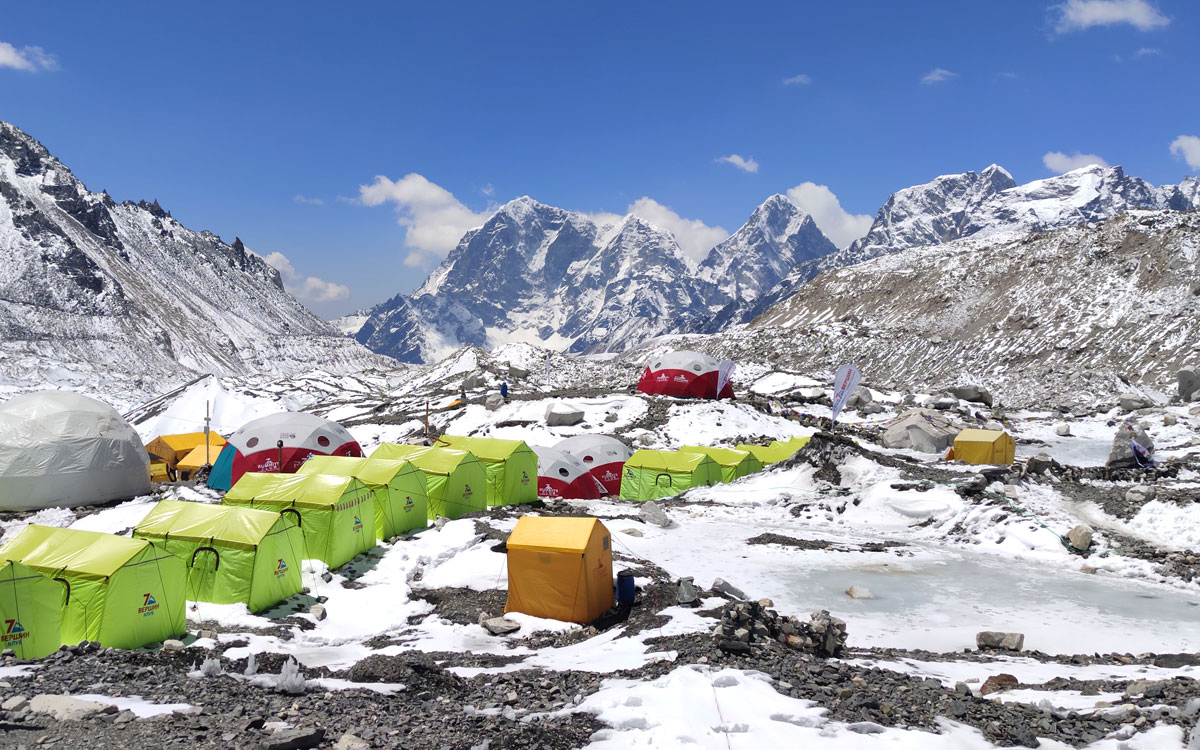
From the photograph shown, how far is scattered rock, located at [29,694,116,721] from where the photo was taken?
7098 millimetres

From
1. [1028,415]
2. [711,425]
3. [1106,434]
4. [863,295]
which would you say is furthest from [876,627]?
[863,295]

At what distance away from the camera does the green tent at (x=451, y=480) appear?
2161 centimetres

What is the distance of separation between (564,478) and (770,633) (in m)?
20.5

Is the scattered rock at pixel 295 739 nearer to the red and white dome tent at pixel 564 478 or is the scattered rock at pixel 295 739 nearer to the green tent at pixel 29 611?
the green tent at pixel 29 611

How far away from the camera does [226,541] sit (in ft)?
45.6

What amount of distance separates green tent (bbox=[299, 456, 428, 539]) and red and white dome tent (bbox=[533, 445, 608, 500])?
10445mm

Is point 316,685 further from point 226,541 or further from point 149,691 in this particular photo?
point 226,541

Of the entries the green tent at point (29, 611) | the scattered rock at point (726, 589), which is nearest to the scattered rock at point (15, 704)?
the green tent at point (29, 611)

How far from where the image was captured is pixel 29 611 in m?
10.7

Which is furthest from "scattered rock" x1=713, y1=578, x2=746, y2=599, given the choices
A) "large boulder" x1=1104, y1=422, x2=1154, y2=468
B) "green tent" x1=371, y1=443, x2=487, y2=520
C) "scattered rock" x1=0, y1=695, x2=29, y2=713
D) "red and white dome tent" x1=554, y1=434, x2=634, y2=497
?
"large boulder" x1=1104, y1=422, x2=1154, y2=468

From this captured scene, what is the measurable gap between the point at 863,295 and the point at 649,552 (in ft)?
429

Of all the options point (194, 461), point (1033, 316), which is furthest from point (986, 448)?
point (1033, 316)

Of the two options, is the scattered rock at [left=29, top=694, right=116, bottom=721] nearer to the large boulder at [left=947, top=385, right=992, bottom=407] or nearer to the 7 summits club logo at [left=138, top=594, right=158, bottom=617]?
the 7 summits club logo at [left=138, top=594, right=158, bottom=617]

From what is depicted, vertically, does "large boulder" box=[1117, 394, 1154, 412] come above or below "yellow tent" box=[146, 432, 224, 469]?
above
